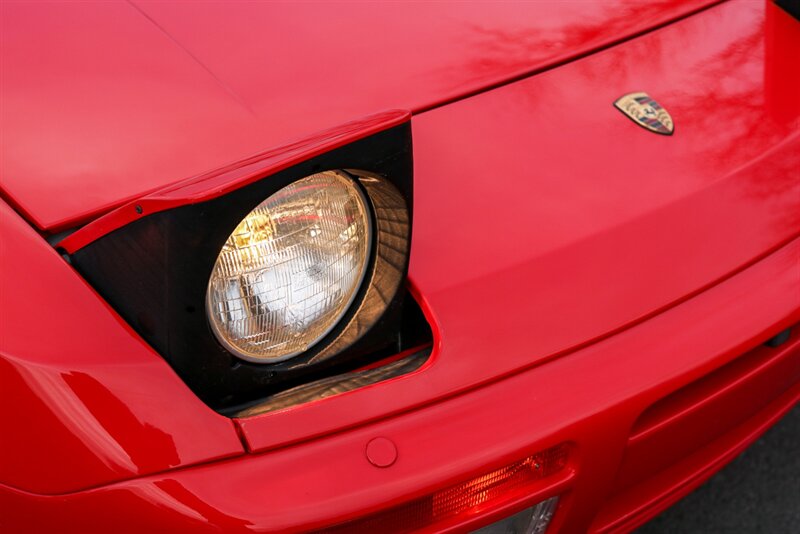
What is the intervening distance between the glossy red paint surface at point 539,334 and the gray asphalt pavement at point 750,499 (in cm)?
36

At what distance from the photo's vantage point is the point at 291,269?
3.69 feet

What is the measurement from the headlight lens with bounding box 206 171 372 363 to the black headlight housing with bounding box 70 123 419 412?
19 millimetres

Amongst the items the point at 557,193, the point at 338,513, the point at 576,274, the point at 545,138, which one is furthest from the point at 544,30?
the point at 338,513

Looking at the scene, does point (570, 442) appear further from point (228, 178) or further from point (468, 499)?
point (228, 178)

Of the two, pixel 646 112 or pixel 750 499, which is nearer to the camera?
pixel 646 112

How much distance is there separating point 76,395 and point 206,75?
0.51 metres

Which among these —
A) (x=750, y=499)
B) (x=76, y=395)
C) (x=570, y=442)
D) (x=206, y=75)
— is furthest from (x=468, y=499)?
(x=750, y=499)

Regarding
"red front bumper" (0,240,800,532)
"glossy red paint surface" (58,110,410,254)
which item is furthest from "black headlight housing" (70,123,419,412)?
"red front bumper" (0,240,800,532)

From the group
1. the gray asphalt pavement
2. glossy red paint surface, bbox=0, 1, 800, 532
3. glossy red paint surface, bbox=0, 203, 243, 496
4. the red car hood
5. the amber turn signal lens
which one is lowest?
the gray asphalt pavement

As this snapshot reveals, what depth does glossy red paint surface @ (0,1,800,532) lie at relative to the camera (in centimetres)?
105

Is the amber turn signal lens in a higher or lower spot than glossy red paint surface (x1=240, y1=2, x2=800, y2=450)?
lower

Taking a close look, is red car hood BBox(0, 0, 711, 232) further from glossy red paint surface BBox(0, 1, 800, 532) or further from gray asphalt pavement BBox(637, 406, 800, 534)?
gray asphalt pavement BBox(637, 406, 800, 534)

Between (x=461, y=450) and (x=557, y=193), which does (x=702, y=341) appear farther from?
(x=461, y=450)

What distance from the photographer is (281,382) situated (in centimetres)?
118
